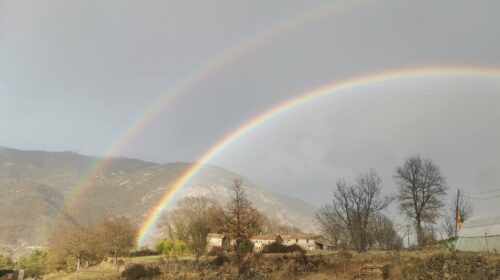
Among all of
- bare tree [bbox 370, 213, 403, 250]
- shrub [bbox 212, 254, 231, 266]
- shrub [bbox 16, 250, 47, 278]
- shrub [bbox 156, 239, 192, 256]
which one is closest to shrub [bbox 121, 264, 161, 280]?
shrub [bbox 212, 254, 231, 266]

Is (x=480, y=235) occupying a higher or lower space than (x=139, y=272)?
higher

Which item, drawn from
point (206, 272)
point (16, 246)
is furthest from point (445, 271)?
point (16, 246)

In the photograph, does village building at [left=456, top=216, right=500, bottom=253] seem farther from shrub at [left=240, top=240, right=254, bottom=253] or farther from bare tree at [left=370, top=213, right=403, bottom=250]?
bare tree at [left=370, top=213, right=403, bottom=250]

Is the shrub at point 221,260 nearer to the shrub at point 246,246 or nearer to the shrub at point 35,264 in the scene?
the shrub at point 246,246

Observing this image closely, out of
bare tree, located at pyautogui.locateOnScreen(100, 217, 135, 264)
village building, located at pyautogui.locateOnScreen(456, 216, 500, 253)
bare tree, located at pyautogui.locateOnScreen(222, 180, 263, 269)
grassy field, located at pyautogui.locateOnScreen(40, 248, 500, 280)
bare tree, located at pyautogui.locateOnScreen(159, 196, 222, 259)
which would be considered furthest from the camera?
bare tree, located at pyautogui.locateOnScreen(100, 217, 135, 264)

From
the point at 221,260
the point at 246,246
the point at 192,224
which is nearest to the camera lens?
the point at 221,260

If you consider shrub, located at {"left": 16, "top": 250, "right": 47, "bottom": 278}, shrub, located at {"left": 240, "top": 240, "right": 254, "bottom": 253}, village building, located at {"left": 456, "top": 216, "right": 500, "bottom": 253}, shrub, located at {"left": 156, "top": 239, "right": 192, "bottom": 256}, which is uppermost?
village building, located at {"left": 456, "top": 216, "right": 500, "bottom": 253}

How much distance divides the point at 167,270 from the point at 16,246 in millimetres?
194384

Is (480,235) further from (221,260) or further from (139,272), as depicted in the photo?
(139,272)

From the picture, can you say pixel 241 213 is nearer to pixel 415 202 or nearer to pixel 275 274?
pixel 275 274

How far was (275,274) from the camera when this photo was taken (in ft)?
121

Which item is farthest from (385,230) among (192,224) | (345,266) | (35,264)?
(35,264)

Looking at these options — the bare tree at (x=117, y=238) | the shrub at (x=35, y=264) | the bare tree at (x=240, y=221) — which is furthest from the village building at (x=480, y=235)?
the shrub at (x=35, y=264)

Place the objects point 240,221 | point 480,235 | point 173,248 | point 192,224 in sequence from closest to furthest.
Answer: point 480,235 → point 240,221 → point 173,248 → point 192,224
